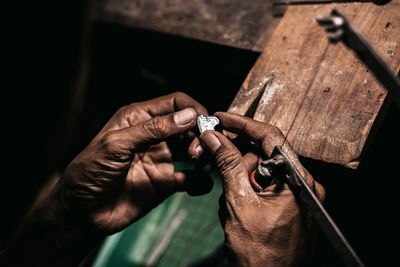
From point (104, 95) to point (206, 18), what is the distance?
142cm

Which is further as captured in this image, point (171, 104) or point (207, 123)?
point (171, 104)

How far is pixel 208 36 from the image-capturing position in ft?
4.17

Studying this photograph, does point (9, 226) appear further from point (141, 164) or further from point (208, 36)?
point (208, 36)

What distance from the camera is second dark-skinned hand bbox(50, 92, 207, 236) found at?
3.62 feet

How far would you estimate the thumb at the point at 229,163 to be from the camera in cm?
90

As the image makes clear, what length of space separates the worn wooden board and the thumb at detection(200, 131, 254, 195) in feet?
0.58

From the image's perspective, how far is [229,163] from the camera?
0.92m

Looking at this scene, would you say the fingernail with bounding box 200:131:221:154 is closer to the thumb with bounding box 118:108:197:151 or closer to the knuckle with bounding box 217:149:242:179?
the knuckle with bounding box 217:149:242:179

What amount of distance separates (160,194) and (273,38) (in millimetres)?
1137

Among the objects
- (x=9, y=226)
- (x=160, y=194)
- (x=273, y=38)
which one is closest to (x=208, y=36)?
(x=273, y=38)

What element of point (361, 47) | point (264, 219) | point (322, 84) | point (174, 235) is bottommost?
point (174, 235)

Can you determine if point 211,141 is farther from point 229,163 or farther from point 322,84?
point 322,84

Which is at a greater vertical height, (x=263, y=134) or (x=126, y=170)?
(x=263, y=134)

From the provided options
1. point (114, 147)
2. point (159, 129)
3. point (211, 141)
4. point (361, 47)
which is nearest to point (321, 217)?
point (211, 141)
